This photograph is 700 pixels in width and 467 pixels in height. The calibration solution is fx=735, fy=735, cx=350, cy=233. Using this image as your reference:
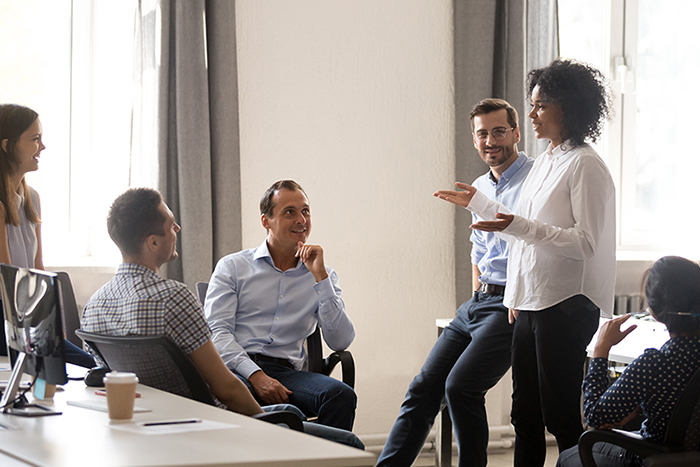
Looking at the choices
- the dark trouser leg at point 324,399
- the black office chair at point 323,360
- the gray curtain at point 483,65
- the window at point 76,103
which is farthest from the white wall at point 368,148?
the dark trouser leg at point 324,399

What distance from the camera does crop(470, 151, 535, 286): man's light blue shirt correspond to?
282 cm

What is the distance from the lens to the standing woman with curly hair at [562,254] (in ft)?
7.29

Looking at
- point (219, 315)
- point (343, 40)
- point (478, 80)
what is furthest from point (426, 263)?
point (219, 315)

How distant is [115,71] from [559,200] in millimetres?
2462

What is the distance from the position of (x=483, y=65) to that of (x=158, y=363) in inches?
106

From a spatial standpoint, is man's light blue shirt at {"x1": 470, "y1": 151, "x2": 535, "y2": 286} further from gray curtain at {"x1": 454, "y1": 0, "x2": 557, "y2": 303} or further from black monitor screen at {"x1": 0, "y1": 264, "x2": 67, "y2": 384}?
black monitor screen at {"x1": 0, "y1": 264, "x2": 67, "y2": 384}

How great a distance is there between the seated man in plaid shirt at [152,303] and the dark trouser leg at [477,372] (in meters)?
0.80

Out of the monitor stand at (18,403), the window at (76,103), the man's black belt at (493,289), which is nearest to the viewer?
the monitor stand at (18,403)

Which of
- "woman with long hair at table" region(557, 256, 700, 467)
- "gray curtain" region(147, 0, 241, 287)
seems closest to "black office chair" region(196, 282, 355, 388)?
"gray curtain" region(147, 0, 241, 287)

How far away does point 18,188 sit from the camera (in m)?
2.82

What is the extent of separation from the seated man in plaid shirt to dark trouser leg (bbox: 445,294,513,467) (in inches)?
31.6

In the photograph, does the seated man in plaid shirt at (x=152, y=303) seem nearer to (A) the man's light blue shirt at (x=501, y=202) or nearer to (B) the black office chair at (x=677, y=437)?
(B) the black office chair at (x=677, y=437)

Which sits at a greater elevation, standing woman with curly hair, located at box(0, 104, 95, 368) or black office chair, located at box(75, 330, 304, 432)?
standing woman with curly hair, located at box(0, 104, 95, 368)

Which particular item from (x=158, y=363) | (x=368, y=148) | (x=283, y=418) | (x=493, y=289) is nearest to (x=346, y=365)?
(x=493, y=289)
